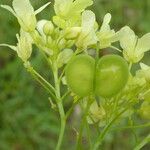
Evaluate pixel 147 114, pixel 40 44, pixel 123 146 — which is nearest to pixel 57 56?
pixel 40 44

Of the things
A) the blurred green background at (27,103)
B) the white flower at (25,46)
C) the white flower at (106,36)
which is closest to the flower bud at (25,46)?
the white flower at (25,46)

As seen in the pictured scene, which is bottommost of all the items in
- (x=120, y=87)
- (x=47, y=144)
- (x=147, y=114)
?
(x=47, y=144)

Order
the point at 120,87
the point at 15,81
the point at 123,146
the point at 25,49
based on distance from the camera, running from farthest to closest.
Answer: the point at 123,146, the point at 15,81, the point at 25,49, the point at 120,87

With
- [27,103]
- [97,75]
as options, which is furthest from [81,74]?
[27,103]

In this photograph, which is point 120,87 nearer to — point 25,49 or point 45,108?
point 25,49

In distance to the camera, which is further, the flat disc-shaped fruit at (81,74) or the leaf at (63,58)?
the leaf at (63,58)

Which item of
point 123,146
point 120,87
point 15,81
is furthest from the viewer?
point 123,146

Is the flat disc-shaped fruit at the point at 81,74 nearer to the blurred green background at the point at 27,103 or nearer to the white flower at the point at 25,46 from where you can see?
the white flower at the point at 25,46

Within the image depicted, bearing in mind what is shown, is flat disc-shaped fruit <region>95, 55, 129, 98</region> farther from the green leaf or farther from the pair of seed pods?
the green leaf
